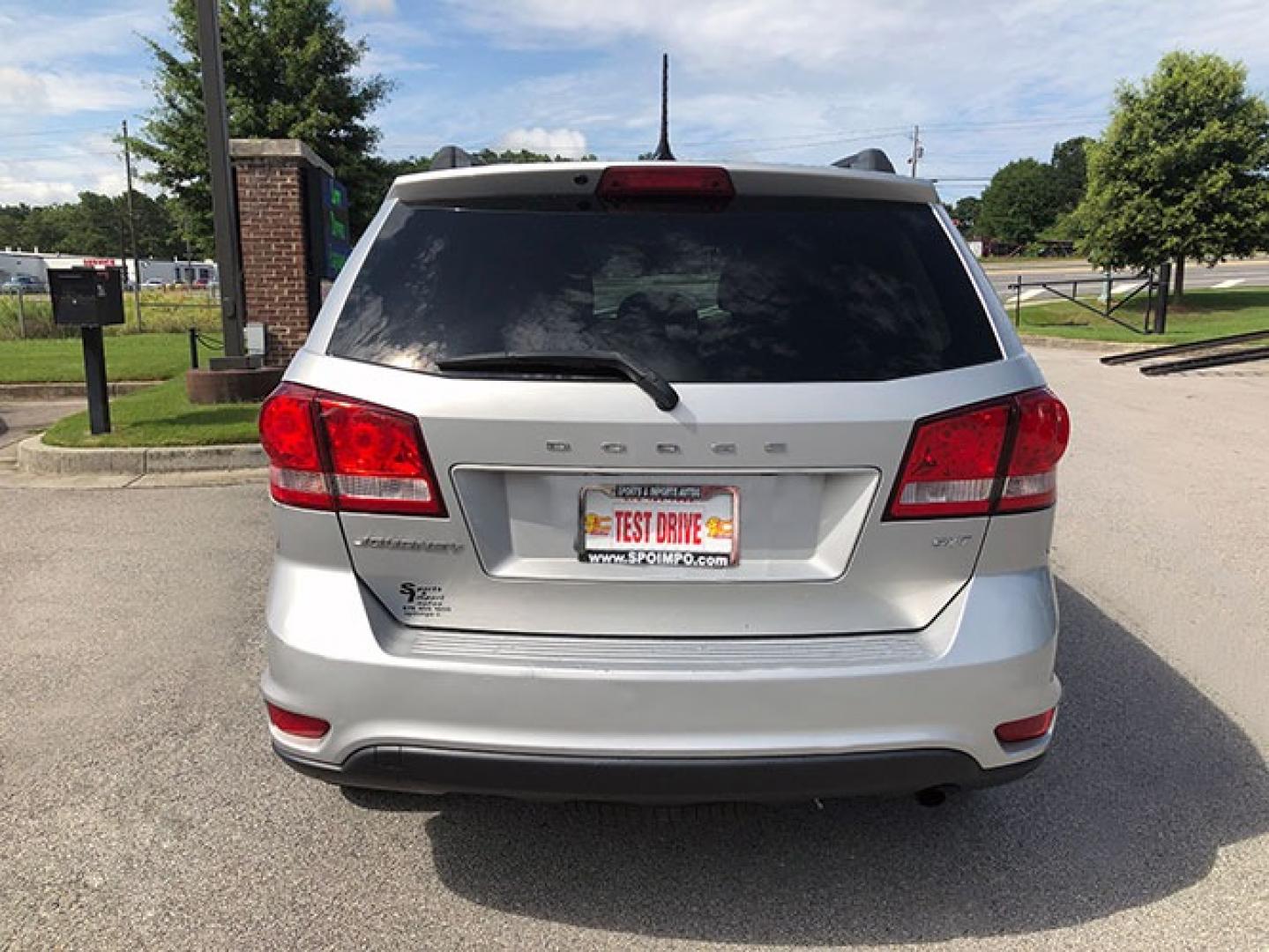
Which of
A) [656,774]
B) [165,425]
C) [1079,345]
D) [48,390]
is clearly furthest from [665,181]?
[1079,345]

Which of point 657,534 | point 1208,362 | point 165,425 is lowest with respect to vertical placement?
point 165,425

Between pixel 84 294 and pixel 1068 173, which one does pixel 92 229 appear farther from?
pixel 84 294

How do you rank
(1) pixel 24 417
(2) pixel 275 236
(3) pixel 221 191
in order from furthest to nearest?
(1) pixel 24 417 → (2) pixel 275 236 → (3) pixel 221 191

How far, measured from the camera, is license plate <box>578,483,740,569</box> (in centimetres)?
224

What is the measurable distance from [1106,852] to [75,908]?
2790mm

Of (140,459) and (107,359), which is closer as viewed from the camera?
(140,459)

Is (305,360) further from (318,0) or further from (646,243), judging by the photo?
(318,0)

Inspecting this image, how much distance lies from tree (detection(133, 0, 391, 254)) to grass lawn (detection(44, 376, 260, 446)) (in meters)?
19.9

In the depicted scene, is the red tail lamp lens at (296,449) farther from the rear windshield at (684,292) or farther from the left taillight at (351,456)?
the rear windshield at (684,292)

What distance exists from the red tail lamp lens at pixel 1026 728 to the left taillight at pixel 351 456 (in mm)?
1399

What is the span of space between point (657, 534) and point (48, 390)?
14317 mm

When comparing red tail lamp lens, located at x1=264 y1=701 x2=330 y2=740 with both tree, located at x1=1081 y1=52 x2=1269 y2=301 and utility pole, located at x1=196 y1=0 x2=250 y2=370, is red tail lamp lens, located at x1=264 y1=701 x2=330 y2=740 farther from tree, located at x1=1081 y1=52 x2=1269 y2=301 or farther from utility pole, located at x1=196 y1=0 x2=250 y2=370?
tree, located at x1=1081 y1=52 x2=1269 y2=301

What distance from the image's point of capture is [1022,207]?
365 ft

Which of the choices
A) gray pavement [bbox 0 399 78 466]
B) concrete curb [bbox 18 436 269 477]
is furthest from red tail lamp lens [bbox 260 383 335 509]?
gray pavement [bbox 0 399 78 466]
